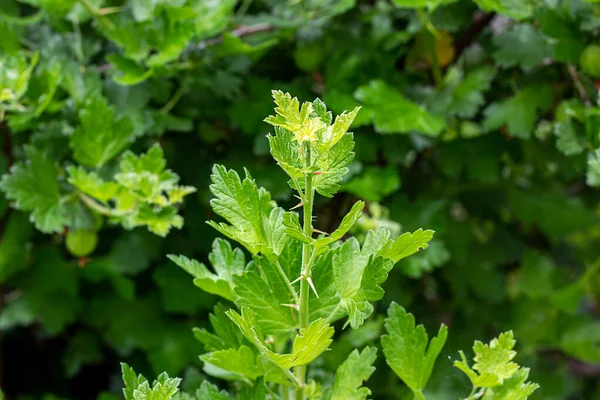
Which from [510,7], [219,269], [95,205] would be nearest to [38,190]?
[95,205]

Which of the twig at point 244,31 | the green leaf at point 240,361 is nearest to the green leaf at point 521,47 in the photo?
the twig at point 244,31

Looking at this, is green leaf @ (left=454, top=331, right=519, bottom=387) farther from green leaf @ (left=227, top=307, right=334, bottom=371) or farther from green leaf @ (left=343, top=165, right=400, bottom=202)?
green leaf @ (left=343, top=165, right=400, bottom=202)

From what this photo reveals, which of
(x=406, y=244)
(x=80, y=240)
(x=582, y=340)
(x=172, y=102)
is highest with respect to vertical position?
(x=406, y=244)

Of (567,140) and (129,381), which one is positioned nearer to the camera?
(129,381)

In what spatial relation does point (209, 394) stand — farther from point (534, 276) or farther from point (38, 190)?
point (534, 276)

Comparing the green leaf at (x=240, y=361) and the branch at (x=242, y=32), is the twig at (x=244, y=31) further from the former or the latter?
the green leaf at (x=240, y=361)

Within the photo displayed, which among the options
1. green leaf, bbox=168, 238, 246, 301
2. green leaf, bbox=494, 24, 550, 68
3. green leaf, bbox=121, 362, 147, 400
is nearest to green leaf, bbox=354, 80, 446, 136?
green leaf, bbox=494, 24, 550, 68
